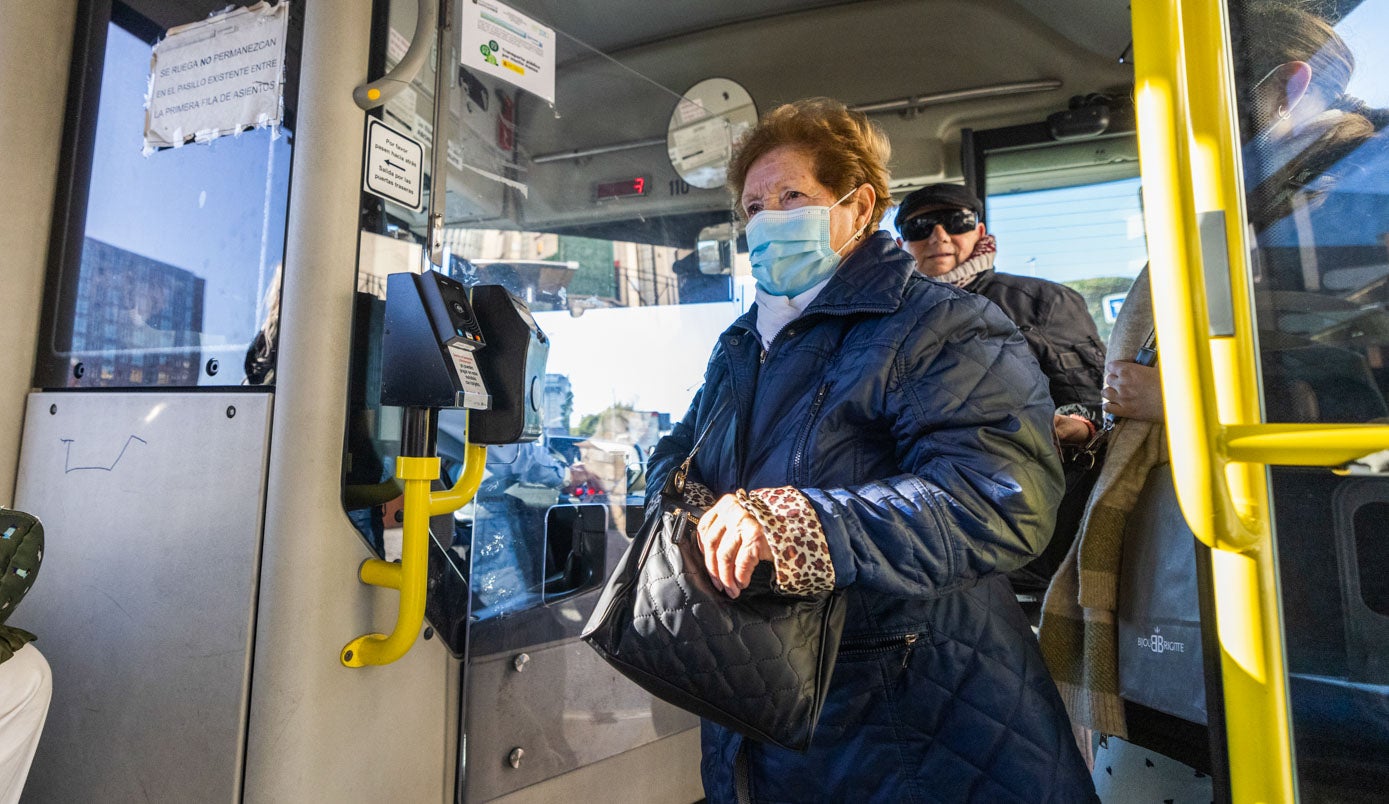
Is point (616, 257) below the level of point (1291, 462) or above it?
above

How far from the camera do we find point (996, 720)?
1.10m

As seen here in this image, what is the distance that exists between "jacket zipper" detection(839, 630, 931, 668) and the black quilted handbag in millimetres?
94

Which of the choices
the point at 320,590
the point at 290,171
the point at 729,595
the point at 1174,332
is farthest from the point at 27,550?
the point at 1174,332

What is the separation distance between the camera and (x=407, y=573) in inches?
52.2

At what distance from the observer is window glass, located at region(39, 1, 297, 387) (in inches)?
55.5

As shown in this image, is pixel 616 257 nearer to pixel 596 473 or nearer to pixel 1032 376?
pixel 596 473

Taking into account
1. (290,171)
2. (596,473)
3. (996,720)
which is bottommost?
(996,720)

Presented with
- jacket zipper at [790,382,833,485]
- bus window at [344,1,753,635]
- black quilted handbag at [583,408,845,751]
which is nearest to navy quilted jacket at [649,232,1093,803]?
jacket zipper at [790,382,833,485]

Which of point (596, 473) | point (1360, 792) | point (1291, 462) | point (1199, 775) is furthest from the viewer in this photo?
point (596, 473)

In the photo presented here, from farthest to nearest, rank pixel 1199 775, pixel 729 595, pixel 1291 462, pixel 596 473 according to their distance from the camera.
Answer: pixel 596 473 < pixel 1199 775 < pixel 729 595 < pixel 1291 462

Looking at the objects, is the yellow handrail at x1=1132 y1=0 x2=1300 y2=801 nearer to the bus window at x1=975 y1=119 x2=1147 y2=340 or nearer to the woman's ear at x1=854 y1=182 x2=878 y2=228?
the woman's ear at x1=854 y1=182 x2=878 y2=228

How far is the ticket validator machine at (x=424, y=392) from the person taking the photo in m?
1.33

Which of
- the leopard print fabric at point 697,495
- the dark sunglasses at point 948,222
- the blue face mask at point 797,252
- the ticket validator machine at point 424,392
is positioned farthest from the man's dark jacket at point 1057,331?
the ticket validator machine at point 424,392

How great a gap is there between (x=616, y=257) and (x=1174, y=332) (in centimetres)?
161
